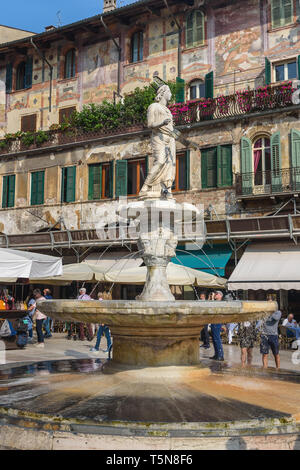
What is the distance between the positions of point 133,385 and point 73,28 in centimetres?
2187

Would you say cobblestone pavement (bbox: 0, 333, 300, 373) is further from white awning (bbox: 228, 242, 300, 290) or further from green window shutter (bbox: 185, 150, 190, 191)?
green window shutter (bbox: 185, 150, 190, 191)

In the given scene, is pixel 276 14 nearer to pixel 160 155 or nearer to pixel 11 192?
pixel 11 192

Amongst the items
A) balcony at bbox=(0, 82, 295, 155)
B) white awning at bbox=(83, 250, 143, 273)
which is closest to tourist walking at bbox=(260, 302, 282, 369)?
white awning at bbox=(83, 250, 143, 273)

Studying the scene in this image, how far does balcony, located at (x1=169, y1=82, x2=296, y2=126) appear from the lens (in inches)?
707

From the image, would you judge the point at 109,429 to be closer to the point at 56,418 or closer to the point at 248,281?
the point at 56,418

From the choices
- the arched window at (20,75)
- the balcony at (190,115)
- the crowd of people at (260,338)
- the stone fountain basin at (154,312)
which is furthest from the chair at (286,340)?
the arched window at (20,75)

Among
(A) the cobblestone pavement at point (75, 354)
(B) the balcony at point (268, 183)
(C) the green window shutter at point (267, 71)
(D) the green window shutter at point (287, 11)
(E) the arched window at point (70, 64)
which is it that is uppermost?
(E) the arched window at point (70, 64)

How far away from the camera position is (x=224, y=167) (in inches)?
742

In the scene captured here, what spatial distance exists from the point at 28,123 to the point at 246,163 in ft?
40.3

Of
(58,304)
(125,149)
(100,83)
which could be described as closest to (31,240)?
(125,149)

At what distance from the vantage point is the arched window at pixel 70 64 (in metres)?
24.6

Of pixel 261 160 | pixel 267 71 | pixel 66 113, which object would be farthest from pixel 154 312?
pixel 66 113

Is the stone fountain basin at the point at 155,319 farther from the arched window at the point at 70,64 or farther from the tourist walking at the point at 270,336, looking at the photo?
the arched window at the point at 70,64

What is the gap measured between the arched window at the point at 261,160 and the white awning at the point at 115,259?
17.2 ft
